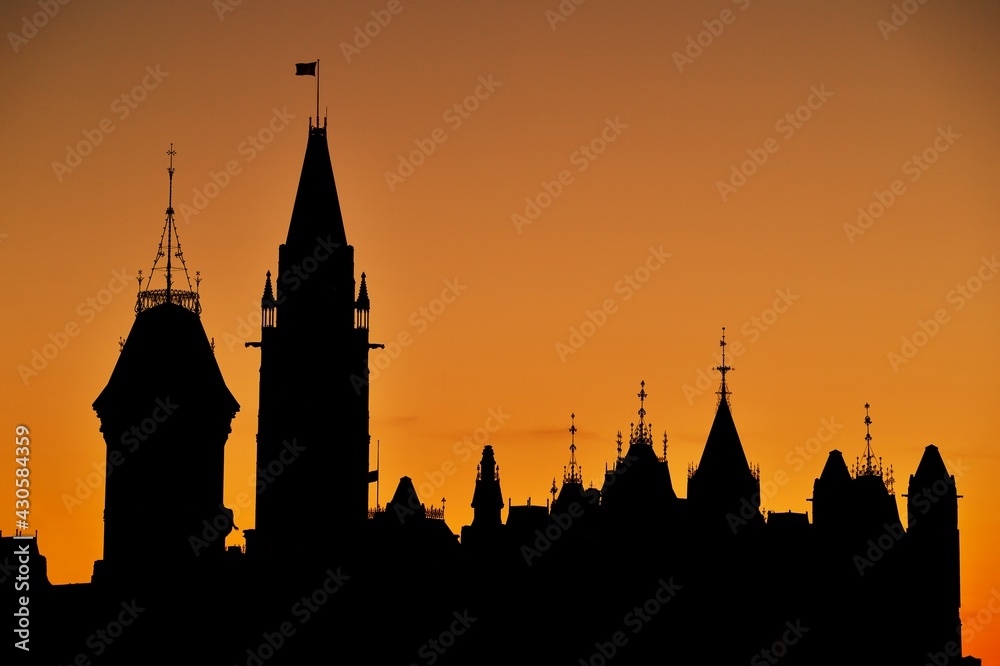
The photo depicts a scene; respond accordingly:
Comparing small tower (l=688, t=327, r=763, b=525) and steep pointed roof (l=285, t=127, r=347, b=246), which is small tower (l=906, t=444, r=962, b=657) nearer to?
small tower (l=688, t=327, r=763, b=525)

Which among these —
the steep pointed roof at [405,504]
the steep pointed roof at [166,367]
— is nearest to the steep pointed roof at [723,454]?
the steep pointed roof at [405,504]

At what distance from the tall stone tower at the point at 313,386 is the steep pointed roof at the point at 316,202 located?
0.18ft

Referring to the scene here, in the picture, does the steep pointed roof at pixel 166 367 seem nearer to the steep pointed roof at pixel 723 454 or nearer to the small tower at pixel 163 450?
the small tower at pixel 163 450

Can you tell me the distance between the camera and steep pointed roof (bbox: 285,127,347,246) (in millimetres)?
159250

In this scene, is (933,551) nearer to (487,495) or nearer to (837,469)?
(837,469)

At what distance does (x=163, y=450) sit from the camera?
150750 millimetres

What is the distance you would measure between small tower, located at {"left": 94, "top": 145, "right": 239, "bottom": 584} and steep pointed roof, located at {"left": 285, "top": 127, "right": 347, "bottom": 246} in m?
8.52

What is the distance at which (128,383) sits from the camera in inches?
5965

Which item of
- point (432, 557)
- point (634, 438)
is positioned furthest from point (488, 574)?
point (634, 438)

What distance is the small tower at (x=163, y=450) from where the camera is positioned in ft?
492

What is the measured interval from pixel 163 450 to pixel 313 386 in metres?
10.1

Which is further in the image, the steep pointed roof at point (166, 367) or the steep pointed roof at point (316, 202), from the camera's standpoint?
the steep pointed roof at point (316, 202)

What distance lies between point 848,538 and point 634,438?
541 inches

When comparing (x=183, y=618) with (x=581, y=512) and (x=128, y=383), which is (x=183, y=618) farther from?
(x=581, y=512)
